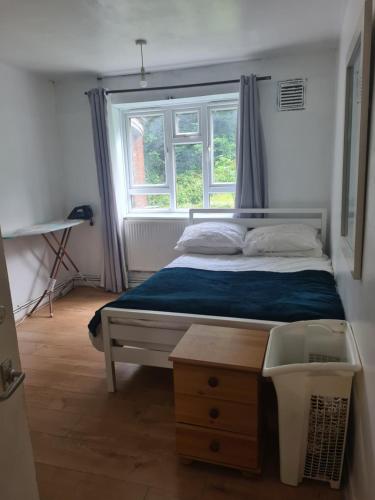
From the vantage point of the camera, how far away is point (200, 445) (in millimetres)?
1772

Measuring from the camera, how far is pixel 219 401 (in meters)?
1.71

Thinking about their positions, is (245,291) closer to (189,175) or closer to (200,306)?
(200,306)

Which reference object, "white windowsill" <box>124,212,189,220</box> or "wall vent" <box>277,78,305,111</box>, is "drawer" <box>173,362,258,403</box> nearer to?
"white windowsill" <box>124,212,189,220</box>

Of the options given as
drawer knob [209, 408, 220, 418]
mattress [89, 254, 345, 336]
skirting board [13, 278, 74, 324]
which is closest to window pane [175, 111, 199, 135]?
mattress [89, 254, 345, 336]

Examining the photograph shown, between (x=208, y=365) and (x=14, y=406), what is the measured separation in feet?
2.86

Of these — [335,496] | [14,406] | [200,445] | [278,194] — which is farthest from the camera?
[278,194]

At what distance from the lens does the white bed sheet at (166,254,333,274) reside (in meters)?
2.97

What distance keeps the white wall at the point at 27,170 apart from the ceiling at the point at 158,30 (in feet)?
1.07

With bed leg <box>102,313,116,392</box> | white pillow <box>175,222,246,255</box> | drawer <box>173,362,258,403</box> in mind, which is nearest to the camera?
drawer <box>173,362,258,403</box>

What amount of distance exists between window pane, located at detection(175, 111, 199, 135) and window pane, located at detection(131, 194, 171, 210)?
2.54ft

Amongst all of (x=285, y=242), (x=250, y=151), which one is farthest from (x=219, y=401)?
(x=250, y=151)

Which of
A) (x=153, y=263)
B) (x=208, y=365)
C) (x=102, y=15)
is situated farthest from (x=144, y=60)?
(x=208, y=365)

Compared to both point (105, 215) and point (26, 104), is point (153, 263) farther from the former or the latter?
point (26, 104)

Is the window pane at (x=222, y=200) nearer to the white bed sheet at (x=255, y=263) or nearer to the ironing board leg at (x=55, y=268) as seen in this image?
the white bed sheet at (x=255, y=263)
